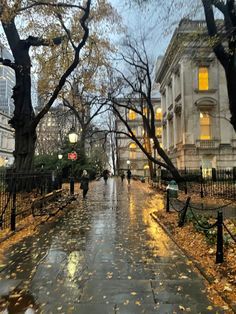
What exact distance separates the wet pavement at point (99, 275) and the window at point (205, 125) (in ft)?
98.9

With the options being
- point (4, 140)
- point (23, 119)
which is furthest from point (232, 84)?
point (4, 140)

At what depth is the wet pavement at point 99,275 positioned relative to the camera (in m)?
4.84

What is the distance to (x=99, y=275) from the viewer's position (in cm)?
617

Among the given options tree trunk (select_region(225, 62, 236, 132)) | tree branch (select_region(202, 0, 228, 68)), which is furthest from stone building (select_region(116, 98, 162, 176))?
tree branch (select_region(202, 0, 228, 68))

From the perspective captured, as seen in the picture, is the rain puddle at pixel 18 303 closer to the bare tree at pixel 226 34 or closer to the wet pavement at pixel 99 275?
the wet pavement at pixel 99 275

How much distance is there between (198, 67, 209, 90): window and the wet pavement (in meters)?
31.9

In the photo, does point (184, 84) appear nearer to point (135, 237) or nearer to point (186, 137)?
point (186, 137)

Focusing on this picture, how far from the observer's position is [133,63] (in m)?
27.4

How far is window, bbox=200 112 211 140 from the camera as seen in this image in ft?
128

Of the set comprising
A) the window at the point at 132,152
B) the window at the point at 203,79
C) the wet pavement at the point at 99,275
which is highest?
the window at the point at 203,79

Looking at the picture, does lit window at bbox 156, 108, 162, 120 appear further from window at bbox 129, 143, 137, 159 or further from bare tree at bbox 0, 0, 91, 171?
bare tree at bbox 0, 0, 91, 171

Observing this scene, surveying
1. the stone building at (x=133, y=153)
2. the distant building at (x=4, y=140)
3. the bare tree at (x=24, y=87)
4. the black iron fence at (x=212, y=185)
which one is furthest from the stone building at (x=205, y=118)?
the distant building at (x=4, y=140)

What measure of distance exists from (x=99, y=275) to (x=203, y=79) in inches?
1438

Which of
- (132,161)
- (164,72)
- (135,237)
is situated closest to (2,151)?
(132,161)
